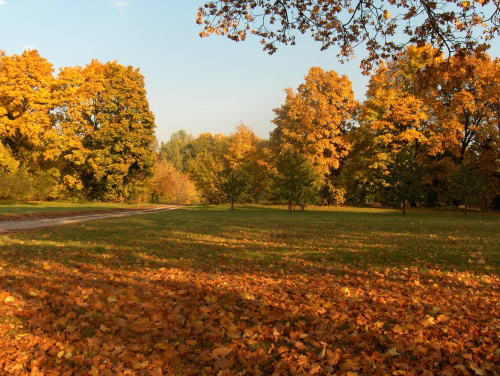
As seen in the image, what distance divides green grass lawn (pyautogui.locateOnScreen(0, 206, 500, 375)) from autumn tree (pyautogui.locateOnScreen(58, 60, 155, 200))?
29.3 m

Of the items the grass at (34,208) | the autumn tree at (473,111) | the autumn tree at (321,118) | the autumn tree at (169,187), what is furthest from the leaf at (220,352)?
the autumn tree at (169,187)

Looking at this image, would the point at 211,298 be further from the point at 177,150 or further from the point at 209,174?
the point at 177,150

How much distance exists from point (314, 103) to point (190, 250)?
98.5ft

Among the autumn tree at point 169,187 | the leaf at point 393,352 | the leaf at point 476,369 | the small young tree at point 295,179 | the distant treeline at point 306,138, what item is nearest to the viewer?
the leaf at point 476,369

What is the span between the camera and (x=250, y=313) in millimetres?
4059

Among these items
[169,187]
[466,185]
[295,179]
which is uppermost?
Result: [466,185]

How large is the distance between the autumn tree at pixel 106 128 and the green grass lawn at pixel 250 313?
96.0 ft

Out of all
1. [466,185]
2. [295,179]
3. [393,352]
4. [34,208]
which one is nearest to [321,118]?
[295,179]

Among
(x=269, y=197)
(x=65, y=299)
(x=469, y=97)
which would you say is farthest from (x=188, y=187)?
(x=65, y=299)

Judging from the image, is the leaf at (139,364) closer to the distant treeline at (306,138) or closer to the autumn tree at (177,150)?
the distant treeline at (306,138)

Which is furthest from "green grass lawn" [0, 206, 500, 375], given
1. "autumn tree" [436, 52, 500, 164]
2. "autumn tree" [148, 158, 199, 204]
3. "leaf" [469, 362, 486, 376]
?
"autumn tree" [148, 158, 199, 204]

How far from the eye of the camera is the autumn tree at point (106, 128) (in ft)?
113

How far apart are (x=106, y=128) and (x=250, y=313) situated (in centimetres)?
3534

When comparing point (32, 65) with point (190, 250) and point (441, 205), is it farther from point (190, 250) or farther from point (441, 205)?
point (441, 205)
